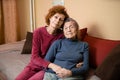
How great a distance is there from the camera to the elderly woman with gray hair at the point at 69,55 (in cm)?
175

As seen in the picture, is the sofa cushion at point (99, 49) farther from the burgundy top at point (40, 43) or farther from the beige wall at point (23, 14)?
the beige wall at point (23, 14)

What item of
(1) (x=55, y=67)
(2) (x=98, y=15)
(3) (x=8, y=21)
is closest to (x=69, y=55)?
(1) (x=55, y=67)

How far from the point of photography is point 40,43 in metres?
2.01

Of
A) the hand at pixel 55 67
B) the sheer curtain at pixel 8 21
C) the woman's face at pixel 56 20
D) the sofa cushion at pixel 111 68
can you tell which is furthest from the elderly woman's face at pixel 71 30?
the sheer curtain at pixel 8 21

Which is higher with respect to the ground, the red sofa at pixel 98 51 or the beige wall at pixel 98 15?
the beige wall at pixel 98 15

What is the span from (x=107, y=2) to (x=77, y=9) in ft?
1.80

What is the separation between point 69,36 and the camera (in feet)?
6.11

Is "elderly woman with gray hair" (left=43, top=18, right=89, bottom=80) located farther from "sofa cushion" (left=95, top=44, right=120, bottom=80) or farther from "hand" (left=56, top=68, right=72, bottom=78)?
"sofa cushion" (left=95, top=44, right=120, bottom=80)

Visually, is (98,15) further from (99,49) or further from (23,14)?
(23,14)

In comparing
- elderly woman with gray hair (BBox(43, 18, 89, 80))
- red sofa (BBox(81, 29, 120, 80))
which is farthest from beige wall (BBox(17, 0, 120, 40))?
elderly woman with gray hair (BBox(43, 18, 89, 80))

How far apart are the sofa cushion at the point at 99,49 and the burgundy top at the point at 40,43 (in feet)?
1.22

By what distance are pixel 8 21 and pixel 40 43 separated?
176cm

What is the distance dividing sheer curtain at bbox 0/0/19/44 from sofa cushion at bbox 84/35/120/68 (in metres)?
1.96

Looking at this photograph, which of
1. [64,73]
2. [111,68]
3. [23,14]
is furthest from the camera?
[23,14]
